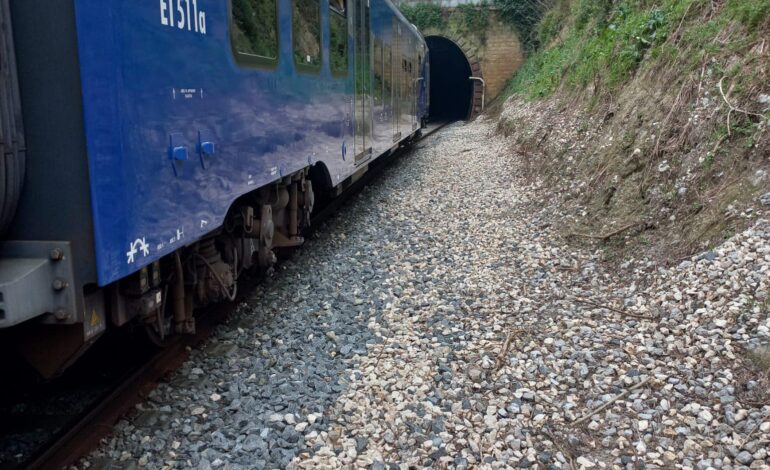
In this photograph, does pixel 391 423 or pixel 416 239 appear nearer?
pixel 391 423

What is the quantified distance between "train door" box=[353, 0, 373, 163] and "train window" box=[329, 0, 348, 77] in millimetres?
586

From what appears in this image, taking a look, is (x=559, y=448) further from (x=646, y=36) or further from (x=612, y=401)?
(x=646, y=36)

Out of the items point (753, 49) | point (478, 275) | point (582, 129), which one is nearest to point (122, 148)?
point (478, 275)

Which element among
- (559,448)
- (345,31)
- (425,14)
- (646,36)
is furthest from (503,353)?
(425,14)

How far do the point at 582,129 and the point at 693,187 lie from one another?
4111mm

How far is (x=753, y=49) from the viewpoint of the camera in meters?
6.68

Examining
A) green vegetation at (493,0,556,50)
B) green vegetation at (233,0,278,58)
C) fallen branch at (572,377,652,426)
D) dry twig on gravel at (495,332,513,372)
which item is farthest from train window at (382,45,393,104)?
green vegetation at (493,0,556,50)

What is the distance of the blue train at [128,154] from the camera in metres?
2.70

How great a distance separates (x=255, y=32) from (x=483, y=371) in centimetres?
281

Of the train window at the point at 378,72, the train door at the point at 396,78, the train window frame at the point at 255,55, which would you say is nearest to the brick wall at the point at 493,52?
the train door at the point at 396,78

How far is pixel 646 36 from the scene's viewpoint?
9336mm

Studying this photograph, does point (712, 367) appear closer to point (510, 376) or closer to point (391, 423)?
point (510, 376)

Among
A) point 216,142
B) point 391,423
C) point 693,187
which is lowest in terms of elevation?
point 391,423

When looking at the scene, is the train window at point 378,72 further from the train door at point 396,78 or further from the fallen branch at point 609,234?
the fallen branch at point 609,234
